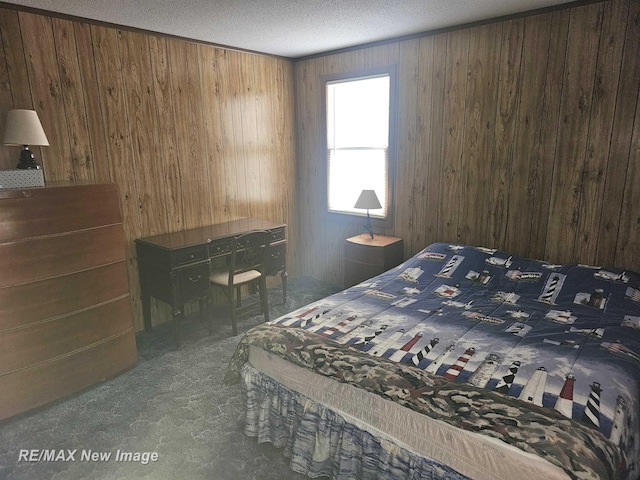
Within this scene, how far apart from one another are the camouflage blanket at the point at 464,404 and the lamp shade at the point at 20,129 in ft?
6.30

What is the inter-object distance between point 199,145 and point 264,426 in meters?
2.60

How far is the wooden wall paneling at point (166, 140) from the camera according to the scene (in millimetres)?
3352

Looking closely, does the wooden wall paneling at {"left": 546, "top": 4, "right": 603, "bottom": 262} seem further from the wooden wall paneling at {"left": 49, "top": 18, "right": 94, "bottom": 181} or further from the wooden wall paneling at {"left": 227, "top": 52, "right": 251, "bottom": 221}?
the wooden wall paneling at {"left": 49, "top": 18, "right": 94, "bottom": 181}

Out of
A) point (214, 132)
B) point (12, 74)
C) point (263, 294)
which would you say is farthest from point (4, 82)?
point (263, 294)

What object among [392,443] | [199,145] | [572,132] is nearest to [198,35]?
[199,145]

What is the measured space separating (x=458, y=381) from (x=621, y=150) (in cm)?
219

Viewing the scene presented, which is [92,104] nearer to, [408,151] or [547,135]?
[408,151]

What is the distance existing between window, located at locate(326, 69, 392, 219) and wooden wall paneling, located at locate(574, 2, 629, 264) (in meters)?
1.62

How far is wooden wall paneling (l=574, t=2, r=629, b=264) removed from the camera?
8.70ft

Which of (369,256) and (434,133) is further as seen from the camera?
(369,256)

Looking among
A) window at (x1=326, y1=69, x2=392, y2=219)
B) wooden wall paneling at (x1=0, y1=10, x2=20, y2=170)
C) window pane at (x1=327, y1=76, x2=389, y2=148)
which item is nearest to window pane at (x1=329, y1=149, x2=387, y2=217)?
window at (x1=326, y1=69, x2=392, y2=219)

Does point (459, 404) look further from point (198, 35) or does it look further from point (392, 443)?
point (198, 35)

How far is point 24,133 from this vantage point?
2453mm

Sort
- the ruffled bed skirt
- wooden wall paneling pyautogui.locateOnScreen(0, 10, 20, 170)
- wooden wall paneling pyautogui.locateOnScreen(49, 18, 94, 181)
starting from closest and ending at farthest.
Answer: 1. the ruffled bed skirt
2. wooden wall paneling pyautogui.locateOnScreen(0, 10, 20, 170)
3. wooden wall paneling pyautogui.locateOnScreen(49, 18, 94, 181)
